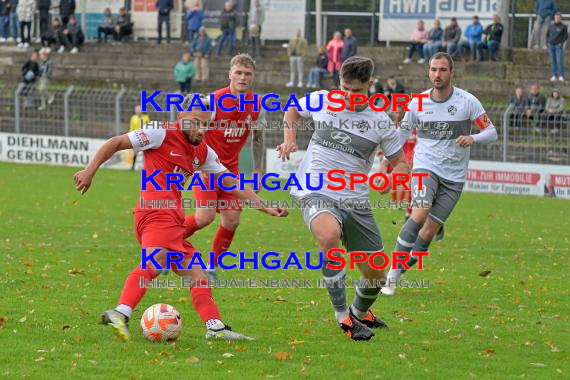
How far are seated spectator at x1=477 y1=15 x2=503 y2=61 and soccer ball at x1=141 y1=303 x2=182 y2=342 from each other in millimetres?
25862

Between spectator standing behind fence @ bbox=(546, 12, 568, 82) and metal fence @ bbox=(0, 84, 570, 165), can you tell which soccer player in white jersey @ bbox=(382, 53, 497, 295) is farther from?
spectator standing behind fence @ bbox=(546, 12, 568, 82)

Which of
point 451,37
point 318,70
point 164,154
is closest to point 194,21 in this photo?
point 318,70

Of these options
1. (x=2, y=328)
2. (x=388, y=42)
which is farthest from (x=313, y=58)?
(x=2, y=328)

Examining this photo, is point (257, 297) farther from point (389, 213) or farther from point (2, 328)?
point (389, 213)

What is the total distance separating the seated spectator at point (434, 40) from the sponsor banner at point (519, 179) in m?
6.94

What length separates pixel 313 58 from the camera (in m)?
36.9

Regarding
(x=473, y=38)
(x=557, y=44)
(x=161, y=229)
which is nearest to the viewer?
(x=161, y=229)

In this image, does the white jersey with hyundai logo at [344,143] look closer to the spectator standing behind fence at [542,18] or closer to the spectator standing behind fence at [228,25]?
the spectator standing behind fence at [542,18]

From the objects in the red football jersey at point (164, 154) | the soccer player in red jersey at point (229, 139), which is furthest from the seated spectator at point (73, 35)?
the red football jersey at point (164, 154)

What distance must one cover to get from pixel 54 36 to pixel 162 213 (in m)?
33.6

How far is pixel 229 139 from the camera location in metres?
11.7

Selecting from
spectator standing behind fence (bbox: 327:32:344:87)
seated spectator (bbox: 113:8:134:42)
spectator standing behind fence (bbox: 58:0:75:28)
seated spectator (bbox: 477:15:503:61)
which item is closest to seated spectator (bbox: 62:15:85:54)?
spectator standing behind fence (bbox: 58:0:75:28)

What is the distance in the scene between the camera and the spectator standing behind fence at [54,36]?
4072 cm

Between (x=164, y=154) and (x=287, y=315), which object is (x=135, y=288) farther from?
(x=287, y=315)
